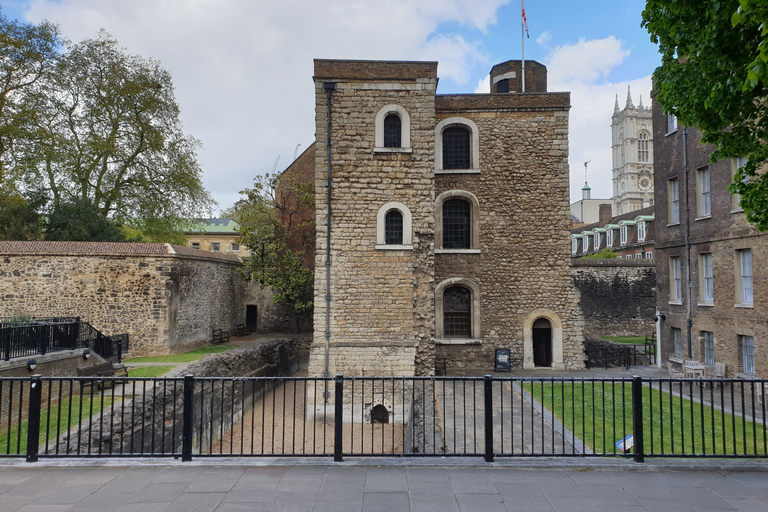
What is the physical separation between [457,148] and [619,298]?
52.0 feet

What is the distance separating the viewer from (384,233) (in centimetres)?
1455

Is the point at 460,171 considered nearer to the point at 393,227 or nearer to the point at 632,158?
the point at 393,227

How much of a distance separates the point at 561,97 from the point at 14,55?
24.4m

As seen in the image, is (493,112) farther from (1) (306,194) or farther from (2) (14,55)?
(2) (14,55)

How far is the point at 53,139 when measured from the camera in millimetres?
23703

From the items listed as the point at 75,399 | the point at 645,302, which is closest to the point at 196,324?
the point at 75,399

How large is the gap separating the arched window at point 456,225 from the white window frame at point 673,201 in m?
7.29

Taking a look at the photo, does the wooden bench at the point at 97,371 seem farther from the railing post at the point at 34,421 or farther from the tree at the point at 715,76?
the tree at the point at 715,76

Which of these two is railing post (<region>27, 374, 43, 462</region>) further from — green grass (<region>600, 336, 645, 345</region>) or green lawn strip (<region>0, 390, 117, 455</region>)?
green grass (<region>600, 336, 645, 345</region>)

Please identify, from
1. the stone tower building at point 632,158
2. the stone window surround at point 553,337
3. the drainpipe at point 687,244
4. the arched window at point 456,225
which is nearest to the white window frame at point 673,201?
the drainpipe at point 687,244

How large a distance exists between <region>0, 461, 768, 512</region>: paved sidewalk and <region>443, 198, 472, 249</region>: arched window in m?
13.2

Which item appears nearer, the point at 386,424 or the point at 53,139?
the point at 386,424

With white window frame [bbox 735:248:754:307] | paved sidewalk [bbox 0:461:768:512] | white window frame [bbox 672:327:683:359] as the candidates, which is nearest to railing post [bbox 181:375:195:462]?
paved sidewalk [bbox 0:461:768:512]

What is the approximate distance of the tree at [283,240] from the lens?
22.7m
